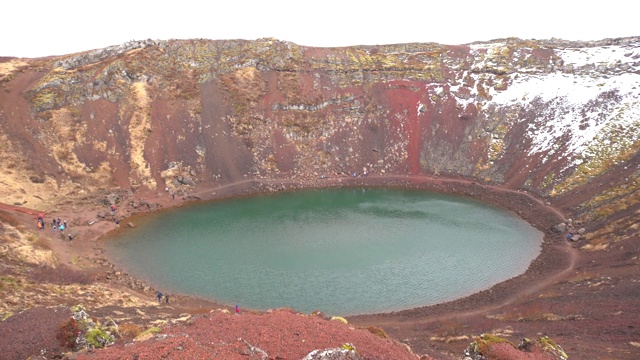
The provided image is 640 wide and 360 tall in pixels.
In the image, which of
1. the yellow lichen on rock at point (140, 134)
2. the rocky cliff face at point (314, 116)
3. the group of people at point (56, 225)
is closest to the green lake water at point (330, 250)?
the group of people at point (56, 225)

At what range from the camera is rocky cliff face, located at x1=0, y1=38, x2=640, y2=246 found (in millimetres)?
68188

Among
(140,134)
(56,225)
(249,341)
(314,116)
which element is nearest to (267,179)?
(314,116)

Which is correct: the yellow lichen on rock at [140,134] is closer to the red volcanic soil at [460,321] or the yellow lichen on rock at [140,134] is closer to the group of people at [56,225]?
the red volcanic soil at [460,321]

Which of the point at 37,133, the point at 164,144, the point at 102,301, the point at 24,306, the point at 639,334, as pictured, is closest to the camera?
the point at 639,334

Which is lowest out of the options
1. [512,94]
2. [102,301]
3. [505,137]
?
[102,301]

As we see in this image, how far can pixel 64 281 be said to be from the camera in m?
39.9

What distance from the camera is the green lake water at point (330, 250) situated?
43375mm

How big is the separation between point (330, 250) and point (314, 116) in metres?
39.9

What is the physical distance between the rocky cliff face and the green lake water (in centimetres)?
1108

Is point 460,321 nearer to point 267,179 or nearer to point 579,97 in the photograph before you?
point 267,179

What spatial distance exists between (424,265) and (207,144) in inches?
1867

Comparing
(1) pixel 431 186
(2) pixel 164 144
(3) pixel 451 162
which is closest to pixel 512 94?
(3) pixel 451 162

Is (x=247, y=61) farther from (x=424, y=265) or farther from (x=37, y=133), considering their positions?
(x=424, y=265)

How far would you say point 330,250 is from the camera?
5253 cm
